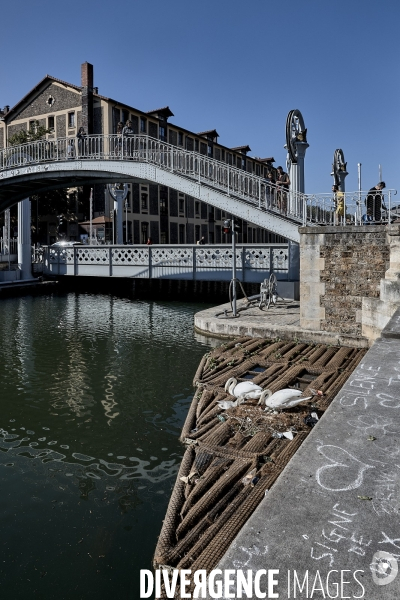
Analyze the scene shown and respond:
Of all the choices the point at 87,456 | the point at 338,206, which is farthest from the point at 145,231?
the point at 87,456

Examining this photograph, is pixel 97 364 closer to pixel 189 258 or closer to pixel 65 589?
pixel 65 589

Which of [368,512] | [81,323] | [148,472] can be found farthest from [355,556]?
[81,323]

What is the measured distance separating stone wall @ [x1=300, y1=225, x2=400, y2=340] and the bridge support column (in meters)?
19.7

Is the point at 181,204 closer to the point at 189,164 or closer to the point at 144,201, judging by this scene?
the point at 144,201

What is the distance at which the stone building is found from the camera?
134 ft

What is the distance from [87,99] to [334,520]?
43.0 metres

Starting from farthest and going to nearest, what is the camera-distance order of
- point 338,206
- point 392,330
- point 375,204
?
point 338,206 → point 375,204 → point 392,330

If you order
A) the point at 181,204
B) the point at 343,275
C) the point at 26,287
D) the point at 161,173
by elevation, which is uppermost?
the point at 181,204

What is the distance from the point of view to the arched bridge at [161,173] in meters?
15.5

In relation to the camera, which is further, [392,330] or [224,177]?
[224,177]

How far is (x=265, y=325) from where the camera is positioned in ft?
40.2

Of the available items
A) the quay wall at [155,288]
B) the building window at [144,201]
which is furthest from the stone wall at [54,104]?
the quay wall at [155,288]

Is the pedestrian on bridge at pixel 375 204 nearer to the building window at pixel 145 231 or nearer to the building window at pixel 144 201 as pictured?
the building window at pixel 145 231

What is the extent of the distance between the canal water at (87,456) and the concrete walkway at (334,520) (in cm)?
179
